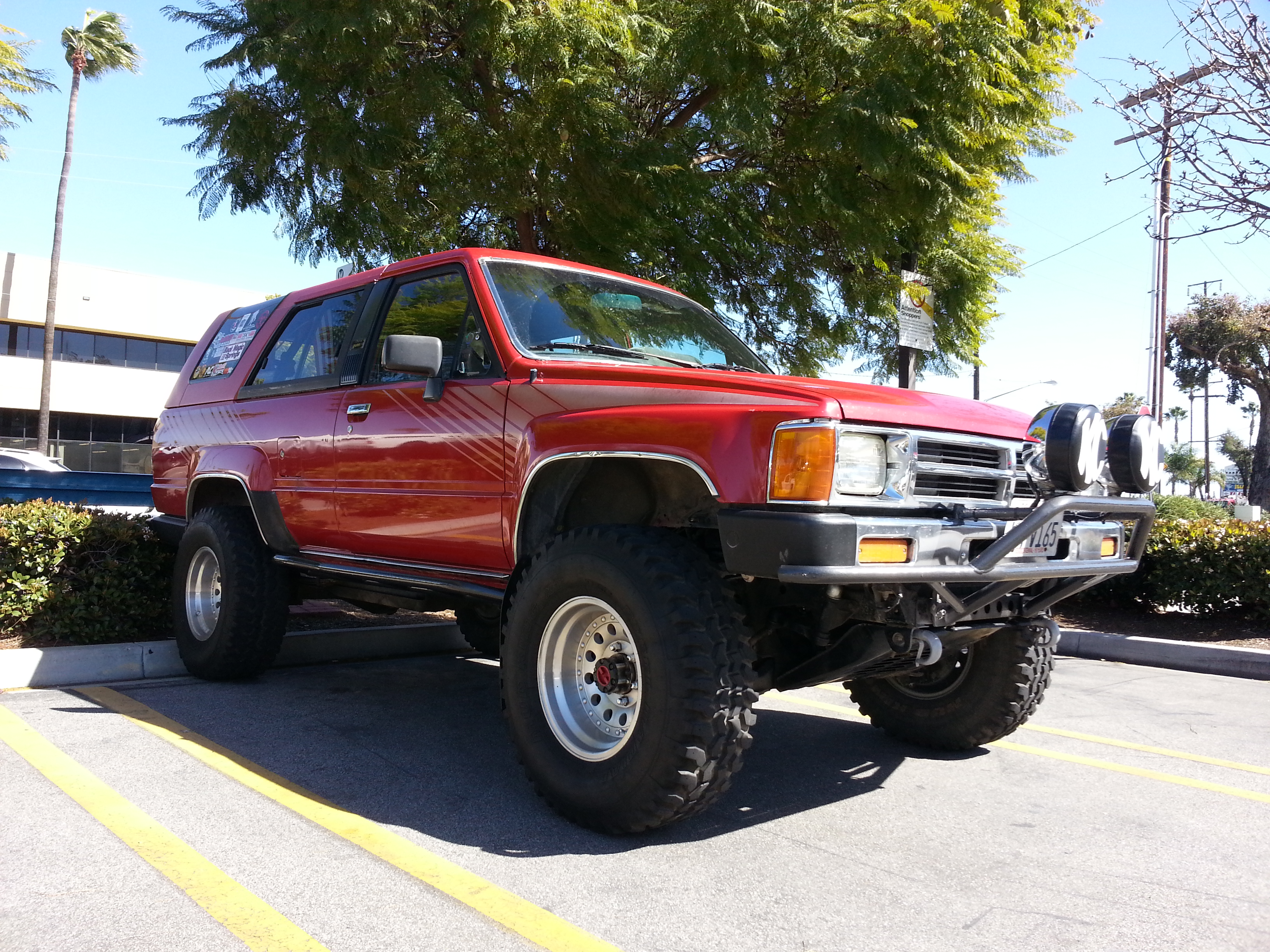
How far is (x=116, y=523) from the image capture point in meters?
6.33

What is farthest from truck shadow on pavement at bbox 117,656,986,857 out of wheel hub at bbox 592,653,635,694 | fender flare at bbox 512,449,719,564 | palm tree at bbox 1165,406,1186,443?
palm tree at bbox 1165,406,1186,443

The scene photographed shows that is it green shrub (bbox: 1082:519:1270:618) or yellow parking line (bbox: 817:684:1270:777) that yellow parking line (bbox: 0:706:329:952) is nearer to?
yellow parking line (bbox: 817:684:1270:777)

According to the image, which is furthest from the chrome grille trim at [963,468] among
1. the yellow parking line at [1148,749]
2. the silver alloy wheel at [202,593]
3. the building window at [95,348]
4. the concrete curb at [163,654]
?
the building window at [95,348]

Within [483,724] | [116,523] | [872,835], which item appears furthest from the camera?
[116,523]

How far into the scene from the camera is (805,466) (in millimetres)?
2979

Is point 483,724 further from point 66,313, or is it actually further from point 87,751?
point 66,313

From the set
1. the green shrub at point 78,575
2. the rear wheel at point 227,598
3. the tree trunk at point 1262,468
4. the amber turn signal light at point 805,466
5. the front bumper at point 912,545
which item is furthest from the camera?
the tree trunk at point 1262,468

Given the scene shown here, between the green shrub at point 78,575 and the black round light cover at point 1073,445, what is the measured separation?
527 centimetres

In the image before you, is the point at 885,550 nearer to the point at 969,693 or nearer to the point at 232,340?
the point at 969,693

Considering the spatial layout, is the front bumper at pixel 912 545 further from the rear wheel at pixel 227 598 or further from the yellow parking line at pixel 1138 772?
the rear wheel at pixel 227 598

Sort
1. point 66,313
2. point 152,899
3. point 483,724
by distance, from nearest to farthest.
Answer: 1. point 152,899
2. point 483,724
3. point 66,313

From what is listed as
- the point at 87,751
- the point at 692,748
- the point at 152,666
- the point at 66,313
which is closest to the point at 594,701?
the point at 692,748

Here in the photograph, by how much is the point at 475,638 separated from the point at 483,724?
1550 mm

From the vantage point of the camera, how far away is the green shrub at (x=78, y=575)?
5812 millimetres
